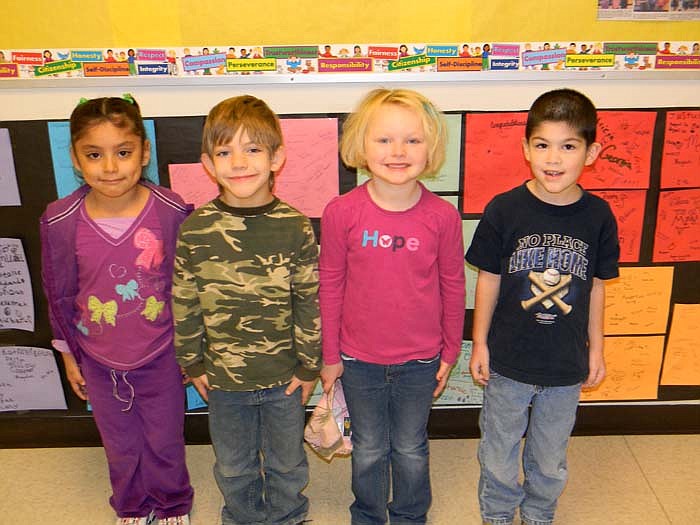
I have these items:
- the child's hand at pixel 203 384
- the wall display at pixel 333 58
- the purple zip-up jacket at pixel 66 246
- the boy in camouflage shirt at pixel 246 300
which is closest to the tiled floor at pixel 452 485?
the boy in camouflage shirt at pixel 246 300

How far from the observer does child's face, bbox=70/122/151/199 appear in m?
1.88

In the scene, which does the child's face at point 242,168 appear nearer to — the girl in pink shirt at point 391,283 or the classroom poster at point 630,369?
the girl in pink shirt at point 391,283

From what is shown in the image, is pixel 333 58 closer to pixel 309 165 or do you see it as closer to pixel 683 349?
pixel 309 165

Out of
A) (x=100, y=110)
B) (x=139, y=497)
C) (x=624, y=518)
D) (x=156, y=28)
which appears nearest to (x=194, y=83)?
(x=156, y=28)

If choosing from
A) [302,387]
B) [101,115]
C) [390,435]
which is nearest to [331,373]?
[302,387]

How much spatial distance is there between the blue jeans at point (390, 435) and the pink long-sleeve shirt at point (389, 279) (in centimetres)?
6

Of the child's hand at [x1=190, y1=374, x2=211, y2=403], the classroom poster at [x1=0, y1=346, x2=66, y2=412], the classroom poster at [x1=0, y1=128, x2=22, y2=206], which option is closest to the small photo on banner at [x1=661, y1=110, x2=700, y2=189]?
the child's hand at [x1=190, y1=374, x2=211, y2=403]

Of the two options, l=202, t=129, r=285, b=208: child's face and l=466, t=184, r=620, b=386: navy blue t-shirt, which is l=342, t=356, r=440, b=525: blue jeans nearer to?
l=466, t=184, r=620, b=386: navy blue t-shirt

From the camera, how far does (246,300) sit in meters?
1.82

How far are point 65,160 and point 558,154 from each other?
1626mm

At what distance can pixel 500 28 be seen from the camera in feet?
6.93

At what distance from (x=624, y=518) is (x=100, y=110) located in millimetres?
2150

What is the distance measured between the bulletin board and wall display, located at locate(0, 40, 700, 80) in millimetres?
45

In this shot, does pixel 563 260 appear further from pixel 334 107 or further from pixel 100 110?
pixel 100 110
